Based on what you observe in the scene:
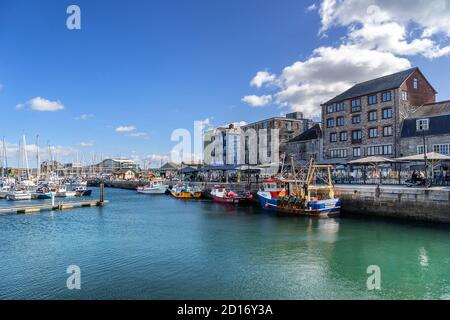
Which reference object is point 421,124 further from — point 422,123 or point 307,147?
point 307,147

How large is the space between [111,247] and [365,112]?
44515 millimetres

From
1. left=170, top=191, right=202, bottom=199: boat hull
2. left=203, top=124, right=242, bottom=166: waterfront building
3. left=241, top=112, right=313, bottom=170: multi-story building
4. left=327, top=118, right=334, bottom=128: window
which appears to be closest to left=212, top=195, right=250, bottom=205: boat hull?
left=170, top=191, right=202, bottom=199: boat hull

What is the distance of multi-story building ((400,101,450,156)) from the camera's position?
43.2 metres

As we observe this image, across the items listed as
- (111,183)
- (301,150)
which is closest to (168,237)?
(301,150)

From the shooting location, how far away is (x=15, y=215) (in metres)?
39.9

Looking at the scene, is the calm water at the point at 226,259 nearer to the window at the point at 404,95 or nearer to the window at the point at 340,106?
the window at the point at 404,95

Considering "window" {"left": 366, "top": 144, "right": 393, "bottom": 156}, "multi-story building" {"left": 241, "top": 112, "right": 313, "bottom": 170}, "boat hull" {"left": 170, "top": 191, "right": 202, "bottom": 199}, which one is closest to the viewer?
"window" {"left": 366, "top": 144, "right": 393, "bottom": 156}

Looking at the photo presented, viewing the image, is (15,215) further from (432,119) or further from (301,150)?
(432,119)

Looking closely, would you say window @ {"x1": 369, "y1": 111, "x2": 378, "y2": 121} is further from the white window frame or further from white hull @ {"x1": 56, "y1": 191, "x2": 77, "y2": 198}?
white hull @ {"x1": 56, "y1": 191, "x2": 77, "y2": 198}

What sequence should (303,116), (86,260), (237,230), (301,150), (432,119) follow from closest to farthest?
(86,260)
(237,230)
(432,119)
(301,150)
(303,116)

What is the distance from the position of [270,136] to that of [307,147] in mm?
19350

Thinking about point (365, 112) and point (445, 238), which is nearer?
point (445, 238)

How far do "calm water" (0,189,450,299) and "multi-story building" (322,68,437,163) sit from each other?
2329 centimetres
